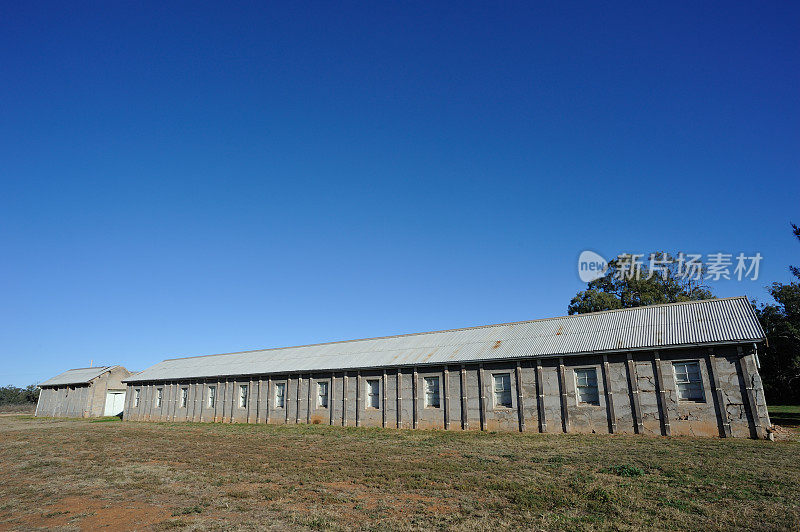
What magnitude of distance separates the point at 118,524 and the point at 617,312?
2377 cm

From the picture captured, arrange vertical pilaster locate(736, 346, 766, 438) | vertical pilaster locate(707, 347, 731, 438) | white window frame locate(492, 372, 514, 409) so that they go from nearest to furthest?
vertical pilaster locate(736, 346, 766, 438) < vertical pilaster locate(707, 347, 731, 438) < white window frame locate(492, 372, 514, 409)

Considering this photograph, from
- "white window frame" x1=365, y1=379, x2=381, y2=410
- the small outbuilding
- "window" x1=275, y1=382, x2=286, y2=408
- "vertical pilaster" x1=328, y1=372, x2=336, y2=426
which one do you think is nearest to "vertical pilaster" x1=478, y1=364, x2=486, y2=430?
"white window frame" x1=365, y1=379, x2=381, y2=410

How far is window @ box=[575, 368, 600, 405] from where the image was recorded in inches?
850

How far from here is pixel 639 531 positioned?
23.6 feet

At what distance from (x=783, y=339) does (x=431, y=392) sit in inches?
1133

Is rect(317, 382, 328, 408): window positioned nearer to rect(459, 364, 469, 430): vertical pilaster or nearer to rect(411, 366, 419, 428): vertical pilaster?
rect(411, 366, 419, 428): vertical pilaster

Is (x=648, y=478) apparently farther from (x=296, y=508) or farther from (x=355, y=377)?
(x=355, y=377)

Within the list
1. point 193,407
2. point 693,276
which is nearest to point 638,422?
point 193,407

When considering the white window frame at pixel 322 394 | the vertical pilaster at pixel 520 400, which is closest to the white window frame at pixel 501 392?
the vertical pilaster at pixel 520 400

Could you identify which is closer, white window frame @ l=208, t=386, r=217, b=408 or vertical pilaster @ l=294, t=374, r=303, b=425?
vertical pilaster @ l=294, t=374, r=303, b=425

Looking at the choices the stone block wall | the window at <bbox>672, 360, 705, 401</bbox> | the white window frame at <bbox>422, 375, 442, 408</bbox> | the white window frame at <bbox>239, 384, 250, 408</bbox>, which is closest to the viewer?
the stone block wall

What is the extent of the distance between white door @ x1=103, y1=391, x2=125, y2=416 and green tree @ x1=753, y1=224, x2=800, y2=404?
58873 mm

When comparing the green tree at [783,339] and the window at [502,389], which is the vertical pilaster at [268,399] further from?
the green tree at [783,339]

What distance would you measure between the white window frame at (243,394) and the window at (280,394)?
3.00 meters
